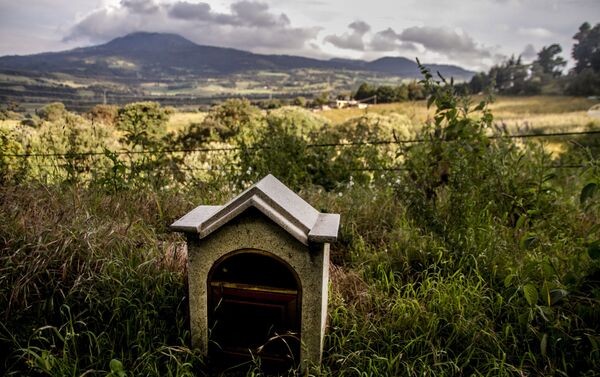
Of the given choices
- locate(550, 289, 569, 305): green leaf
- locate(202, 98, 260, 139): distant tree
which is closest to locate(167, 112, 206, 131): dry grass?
locate(202, 98, 260, 139): distant tree

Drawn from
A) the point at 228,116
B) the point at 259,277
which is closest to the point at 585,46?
the point at 228,116

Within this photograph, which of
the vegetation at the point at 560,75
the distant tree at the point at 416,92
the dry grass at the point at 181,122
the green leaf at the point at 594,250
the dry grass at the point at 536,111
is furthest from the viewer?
the vegetation at the point at 560,75

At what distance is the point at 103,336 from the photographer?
287 cm

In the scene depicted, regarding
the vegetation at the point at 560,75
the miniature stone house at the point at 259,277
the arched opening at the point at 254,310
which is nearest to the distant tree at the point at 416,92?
the miniature stone house at the point at 259,277

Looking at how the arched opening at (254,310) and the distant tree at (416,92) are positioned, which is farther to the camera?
the distant tree at (416,92)

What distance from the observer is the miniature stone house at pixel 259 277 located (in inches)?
102

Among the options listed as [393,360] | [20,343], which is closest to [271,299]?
[393,360]

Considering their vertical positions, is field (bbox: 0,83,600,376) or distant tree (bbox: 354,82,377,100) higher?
distant tree (bbox: 354,82,377,100)

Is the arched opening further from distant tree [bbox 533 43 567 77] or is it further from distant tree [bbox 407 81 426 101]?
distant tree [bbox 533 43 567 77]

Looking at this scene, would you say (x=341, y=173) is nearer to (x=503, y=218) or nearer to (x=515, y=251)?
(x=503, y=218)

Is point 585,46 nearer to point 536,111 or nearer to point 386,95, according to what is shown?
point 536,111

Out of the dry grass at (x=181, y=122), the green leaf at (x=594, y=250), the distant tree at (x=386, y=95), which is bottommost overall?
the dry grass at (x=181, y=122)

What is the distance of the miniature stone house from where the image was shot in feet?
8.48

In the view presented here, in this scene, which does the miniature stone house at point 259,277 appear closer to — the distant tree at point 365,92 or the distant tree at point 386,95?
the distant tree at point 386,95
